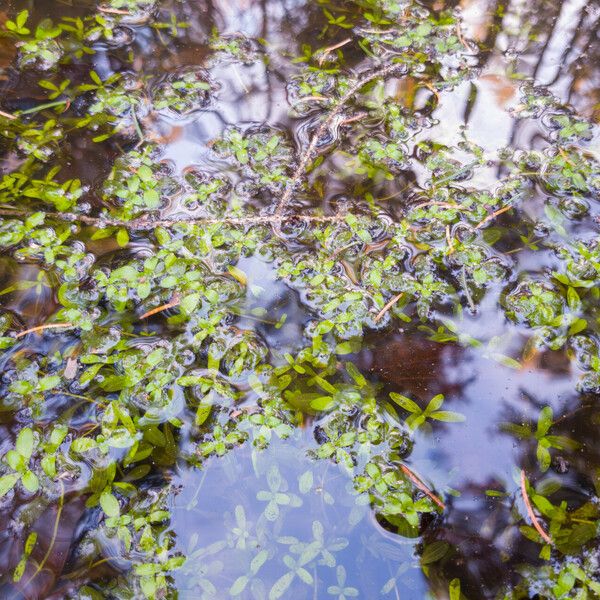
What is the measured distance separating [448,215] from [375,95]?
1129 millimetres

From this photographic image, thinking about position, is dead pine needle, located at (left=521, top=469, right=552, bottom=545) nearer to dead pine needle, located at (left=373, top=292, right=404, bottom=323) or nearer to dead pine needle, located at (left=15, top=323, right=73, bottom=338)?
dead pine needle, located at (left=373, top=292, right=404, bottom=323)

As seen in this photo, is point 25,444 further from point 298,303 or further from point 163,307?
point 298,303

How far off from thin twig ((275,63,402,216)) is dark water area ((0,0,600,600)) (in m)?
0.02

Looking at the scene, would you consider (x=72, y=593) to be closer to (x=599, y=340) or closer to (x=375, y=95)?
(x=599, y=340)

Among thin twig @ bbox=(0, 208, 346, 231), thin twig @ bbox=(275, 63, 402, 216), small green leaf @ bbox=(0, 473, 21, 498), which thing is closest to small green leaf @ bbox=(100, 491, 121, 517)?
small green leaf @ bbox=(0, 473, 21, 498)

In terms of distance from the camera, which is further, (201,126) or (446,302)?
(201,126)

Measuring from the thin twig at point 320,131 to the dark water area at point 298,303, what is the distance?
21mm

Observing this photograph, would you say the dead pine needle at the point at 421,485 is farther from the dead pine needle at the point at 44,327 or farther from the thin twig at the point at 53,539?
the dead pine needle at the point at 44,327

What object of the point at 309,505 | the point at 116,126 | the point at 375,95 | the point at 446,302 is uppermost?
the point at 375,95

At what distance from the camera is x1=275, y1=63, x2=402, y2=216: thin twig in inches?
115

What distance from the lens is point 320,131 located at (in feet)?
10.4

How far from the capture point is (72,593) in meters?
1.97

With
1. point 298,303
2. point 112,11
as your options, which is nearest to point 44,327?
point 298,303

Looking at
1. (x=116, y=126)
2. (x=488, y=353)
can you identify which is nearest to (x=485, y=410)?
(x=488, y=353)
